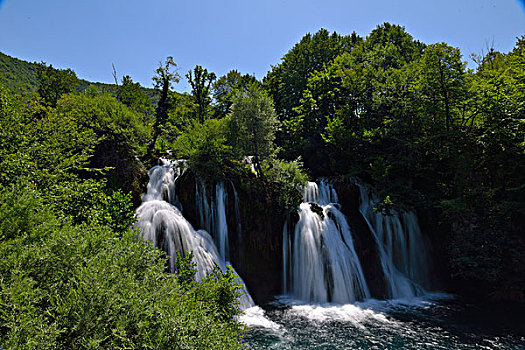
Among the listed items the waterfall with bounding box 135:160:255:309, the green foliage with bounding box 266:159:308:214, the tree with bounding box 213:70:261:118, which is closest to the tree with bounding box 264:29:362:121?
the tree with bounding box 213:70:261:118

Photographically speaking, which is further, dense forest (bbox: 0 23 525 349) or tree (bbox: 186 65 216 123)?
tree (bbox: 186 65 216 123)

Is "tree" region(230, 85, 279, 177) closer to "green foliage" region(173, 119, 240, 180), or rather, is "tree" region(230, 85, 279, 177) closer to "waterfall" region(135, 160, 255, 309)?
"green foliage" region(173, 119, 240, 180)

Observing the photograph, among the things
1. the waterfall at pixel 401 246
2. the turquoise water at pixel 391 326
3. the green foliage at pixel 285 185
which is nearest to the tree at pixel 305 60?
the green foliage at pixel 285 185

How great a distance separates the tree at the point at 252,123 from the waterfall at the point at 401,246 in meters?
8.75

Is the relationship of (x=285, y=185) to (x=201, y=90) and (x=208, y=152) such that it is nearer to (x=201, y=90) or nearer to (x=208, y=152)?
(x=208, y=152)

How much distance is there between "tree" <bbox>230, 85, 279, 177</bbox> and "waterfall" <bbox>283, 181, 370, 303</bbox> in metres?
4.70

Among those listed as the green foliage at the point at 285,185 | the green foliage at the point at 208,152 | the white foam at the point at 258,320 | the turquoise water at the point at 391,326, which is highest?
the green foliage at the point at 208,152

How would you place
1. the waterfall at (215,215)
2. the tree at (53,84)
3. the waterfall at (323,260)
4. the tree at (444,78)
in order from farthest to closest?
1. the tree at (53,84)
2. the tree at (444,78)
3. the waterfall at (215,215)
4. the waterfall at (323,260)

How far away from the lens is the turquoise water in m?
8.92

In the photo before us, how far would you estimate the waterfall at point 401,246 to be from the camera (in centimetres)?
1523

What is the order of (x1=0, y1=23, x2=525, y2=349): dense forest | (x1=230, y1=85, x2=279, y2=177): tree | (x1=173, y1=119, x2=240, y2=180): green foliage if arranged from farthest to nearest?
(x1=230, y1=85, x2=279, y2=177): tree → (x1=173, y1=119, x2=240, y2=180): green foliage → (x1=0, y1=23, x2=525, y2=349): dense forest

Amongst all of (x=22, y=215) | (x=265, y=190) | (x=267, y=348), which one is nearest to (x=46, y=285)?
(x=22, y=215)

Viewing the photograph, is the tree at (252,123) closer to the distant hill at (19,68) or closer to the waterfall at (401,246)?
the waterfall at (401,246)

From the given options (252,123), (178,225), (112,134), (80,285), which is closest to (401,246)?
(252,123)
